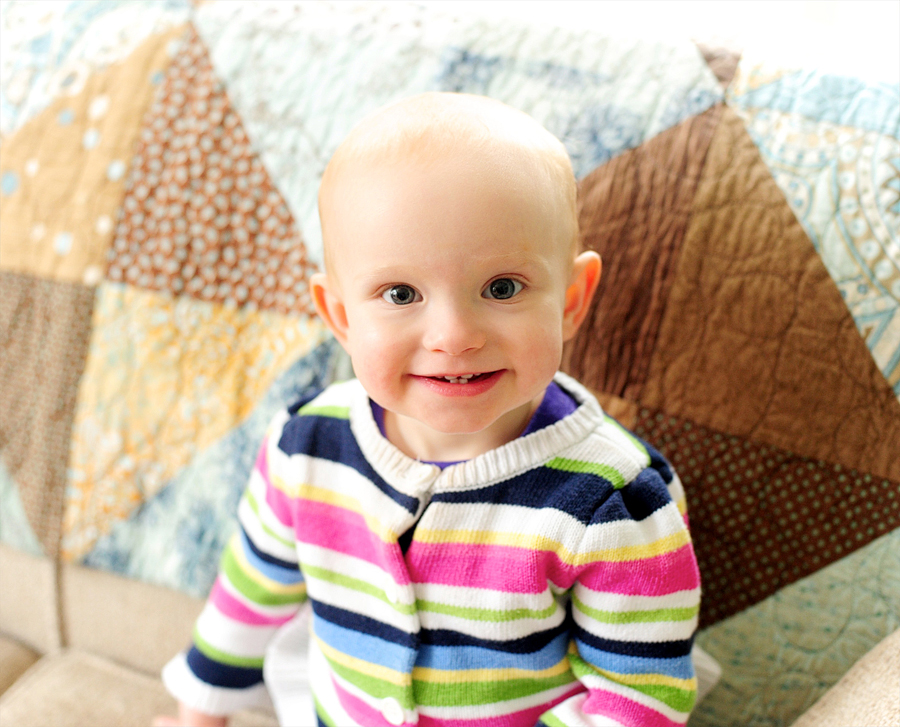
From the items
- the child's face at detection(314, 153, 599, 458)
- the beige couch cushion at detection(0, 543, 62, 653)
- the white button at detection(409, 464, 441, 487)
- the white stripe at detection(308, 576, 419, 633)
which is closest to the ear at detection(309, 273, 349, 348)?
the child's face at detection(314, 153, 599, 458)

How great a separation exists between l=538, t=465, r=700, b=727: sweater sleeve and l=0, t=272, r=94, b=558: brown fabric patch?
2.40 ft

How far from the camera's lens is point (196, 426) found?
98 cm

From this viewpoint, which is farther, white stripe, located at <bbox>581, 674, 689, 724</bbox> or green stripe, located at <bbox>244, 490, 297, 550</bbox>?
green stripe, located at <bbox>244, 490, 297, 550</bbox>

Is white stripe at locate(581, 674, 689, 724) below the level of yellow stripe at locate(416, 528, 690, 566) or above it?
below

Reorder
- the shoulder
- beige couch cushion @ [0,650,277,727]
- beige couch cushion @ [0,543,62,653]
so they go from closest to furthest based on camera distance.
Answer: the shoulder, beige couch cushion @ [0,650,277,727], beige couch cushion @ [0,543,62,653]

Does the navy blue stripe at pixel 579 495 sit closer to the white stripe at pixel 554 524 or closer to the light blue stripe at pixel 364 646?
the white stripe at pixel 554 524

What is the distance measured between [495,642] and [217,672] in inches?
14.5

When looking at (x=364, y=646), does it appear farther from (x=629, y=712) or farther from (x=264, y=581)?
(x=629, y=712)

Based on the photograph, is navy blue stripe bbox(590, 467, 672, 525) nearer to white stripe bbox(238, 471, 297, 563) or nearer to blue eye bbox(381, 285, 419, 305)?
blue eye bbox(381, 285, 419, 305)

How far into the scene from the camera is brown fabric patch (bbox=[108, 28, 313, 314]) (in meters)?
0.95

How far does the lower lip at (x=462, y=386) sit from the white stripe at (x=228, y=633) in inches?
17.2

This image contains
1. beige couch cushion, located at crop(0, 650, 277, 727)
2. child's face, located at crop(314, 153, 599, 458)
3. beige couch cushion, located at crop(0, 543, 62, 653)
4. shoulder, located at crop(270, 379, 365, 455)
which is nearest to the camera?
child's face, located at crop(314, 153, 599, 458)

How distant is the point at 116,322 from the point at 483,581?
2.02 feet

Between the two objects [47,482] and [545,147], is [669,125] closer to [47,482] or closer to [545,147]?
[545,147]
